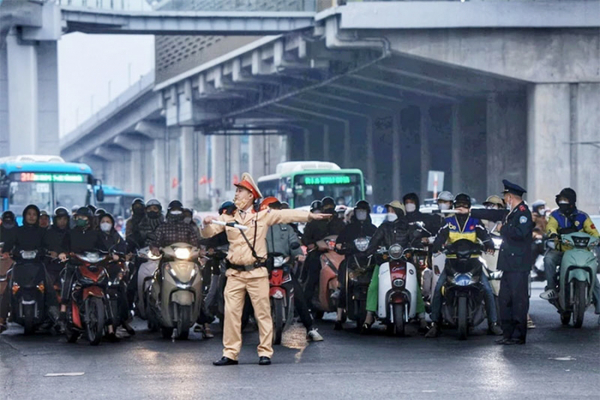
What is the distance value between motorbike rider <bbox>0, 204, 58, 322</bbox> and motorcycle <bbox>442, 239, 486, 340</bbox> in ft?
15.3

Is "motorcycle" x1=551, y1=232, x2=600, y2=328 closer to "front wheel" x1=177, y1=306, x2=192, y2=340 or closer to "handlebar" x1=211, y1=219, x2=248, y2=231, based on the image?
"front wheel" x1=177, y1=306, x2=192, y2=340

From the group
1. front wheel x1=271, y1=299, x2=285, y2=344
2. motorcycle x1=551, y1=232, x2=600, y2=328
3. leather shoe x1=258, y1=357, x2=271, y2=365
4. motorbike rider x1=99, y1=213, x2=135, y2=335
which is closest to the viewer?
leather shoe x1=258, y1=357, x2=271, y2=365

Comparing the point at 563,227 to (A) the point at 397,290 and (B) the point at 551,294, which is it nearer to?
(B) the point at 551,294

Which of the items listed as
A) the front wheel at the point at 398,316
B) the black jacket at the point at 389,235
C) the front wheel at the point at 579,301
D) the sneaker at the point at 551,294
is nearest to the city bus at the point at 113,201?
the sneaker at the point at 551,294

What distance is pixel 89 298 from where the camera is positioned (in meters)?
15.2

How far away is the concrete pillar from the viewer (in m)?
56.3

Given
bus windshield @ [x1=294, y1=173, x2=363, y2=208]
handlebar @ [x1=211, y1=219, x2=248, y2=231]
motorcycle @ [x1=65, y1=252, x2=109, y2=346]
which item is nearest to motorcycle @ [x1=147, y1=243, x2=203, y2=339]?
motorcycle @ [x1=65, y1=252, x2=109, y2=346]

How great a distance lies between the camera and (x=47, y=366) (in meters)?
13.0

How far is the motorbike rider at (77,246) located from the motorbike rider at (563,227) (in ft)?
17.1

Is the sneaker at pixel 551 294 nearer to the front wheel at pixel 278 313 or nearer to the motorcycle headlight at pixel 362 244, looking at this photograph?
the motorcycle headlight at pixel 362 244

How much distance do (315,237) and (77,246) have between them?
365 centimetres

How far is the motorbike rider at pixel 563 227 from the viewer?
56.0ft

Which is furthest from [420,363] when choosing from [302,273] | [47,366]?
[302,273]

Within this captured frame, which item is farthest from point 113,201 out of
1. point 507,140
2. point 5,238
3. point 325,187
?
point 5,238
